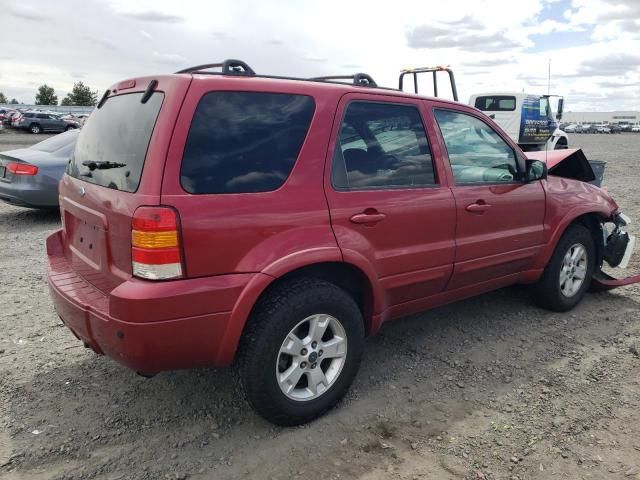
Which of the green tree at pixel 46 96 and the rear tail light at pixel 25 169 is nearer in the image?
the rear tail light at pixel 25 169

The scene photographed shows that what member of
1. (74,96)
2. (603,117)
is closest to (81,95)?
(74,96)

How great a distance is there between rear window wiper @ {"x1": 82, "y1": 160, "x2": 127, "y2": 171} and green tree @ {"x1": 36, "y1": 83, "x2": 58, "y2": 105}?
268ft

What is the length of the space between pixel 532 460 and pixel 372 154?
6.13 feet

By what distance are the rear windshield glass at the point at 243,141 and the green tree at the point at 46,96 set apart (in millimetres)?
82225

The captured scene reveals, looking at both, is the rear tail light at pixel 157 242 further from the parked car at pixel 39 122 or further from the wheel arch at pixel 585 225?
the parked car at pixel 39 122

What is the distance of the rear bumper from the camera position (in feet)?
8.05

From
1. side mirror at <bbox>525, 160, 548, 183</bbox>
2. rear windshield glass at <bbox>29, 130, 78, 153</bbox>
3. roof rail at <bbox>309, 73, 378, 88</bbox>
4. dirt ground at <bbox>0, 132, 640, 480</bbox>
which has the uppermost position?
roof rail at <bbox>309, 73, 378, 88</bbox>

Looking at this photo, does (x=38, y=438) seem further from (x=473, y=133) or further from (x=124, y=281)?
(x=473, y=133)

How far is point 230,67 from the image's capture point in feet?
10.1

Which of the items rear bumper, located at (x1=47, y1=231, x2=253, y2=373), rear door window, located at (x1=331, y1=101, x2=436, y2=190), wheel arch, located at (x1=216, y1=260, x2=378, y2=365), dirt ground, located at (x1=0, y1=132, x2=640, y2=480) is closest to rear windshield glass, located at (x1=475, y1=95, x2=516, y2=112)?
dirt ground, located at (x1=0, y1=132, x2=640, y2=480)

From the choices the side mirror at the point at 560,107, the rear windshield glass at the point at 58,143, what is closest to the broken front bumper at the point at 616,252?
the rear windshield glass at the point at 58,143

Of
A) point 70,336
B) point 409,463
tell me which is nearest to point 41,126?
point 70,336

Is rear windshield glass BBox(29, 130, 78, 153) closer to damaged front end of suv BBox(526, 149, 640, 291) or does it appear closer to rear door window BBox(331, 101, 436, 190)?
rear door window BBox(331, 101, 436, 190)

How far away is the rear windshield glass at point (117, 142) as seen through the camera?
2.62 metres
